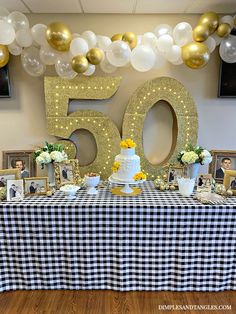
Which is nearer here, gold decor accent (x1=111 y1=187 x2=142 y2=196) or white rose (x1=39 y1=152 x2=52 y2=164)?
gold decor accent (x1=111 y1=187 x2=142 y2=196)

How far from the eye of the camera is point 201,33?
1.90 m

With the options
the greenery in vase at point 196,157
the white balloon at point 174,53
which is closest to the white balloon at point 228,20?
the white balloon at point 174,53

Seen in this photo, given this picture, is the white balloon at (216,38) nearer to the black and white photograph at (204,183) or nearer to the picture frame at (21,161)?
the black and white photograph at (204,183)

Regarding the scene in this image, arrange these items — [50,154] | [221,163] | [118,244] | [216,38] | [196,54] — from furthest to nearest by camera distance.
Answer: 1. [221,163]
2. [50,154]
3. [216,38]
4. [196,54]
5. [118,244]

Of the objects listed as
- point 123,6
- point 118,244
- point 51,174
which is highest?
point 123,6

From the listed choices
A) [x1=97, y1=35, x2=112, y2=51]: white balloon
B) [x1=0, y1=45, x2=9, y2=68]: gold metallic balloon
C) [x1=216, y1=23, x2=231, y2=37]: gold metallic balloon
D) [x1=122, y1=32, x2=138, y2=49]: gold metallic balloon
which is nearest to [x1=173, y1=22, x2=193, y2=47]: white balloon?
[x1=216, y1=23, x2=231, y2=37]: gold metallic balloon

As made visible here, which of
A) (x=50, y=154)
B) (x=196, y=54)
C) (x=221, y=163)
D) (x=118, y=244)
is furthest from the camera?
Result: (x=221, y=163)

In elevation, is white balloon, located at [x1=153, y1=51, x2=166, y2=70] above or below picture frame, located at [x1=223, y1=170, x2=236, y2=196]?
above

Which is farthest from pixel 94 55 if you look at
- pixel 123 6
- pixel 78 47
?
pixel 123 6

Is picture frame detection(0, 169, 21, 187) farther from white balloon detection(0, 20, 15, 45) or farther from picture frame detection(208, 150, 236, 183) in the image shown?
picture frame detection(208, 150, 236, 183)

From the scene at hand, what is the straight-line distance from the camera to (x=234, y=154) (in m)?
2.22

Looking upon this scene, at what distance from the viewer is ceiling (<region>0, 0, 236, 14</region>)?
6.37 ft

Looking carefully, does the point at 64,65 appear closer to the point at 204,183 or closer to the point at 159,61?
the point at 159,61

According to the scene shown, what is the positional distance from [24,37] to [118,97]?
927 mm
